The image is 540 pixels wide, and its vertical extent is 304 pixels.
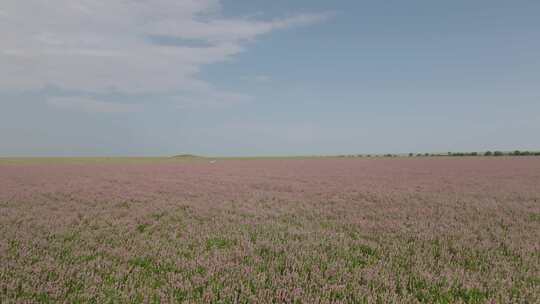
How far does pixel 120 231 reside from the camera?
5684mm

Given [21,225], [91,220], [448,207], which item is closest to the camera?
[21,225]

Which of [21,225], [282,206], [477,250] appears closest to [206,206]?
[282,206]

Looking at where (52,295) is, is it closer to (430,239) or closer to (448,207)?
(430,239)

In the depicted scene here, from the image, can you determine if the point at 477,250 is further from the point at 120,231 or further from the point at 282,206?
the point at 120,231

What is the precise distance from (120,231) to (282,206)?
468cm

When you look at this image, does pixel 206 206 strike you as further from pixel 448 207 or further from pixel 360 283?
pixel 448 207

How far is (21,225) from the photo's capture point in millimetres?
6102

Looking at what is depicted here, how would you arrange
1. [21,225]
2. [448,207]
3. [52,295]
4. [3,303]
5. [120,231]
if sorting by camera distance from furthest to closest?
[448,207], [21,225], [120,231], [52,295], [3,303]

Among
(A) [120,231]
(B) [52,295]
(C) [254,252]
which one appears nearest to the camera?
(B) [52,295]

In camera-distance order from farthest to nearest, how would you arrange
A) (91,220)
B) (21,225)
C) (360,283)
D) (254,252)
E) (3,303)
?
1. (91,220)
2. (21,225)
3. (254,252)
4. (360,283)
5. (3,303)

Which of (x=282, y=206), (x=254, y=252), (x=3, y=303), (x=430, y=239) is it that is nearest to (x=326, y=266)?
(x=254, y=252)

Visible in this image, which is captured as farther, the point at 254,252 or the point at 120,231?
the point at 120,231

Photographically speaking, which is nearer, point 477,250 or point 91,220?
point 477,250

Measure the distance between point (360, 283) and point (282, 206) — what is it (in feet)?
17.7
